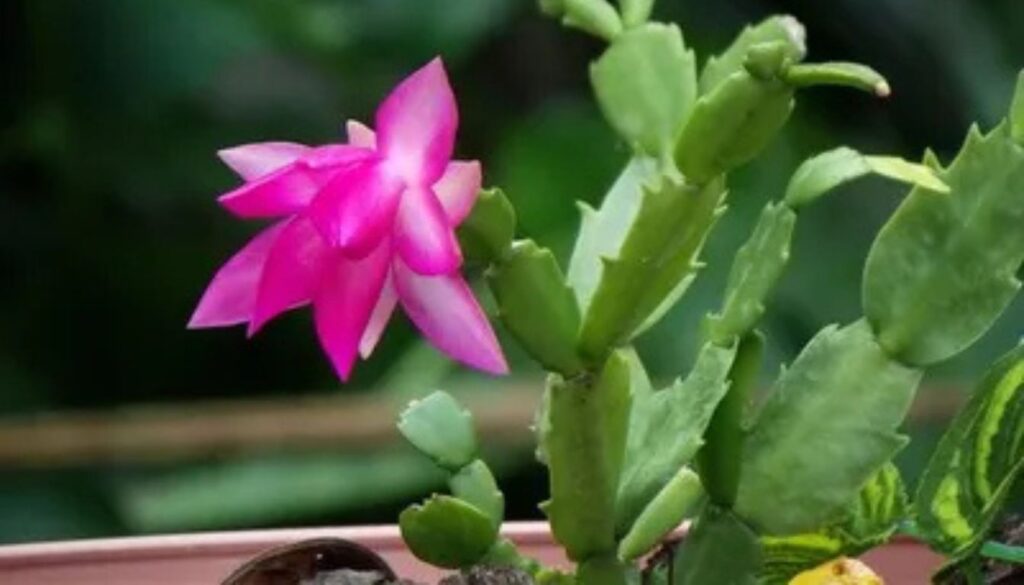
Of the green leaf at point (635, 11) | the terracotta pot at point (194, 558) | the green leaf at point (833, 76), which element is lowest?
the terracotta pot at point (194, 558)

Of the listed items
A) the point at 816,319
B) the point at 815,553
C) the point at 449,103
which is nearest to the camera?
the point at 449,103

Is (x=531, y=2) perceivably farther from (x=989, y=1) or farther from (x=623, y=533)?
(x=623, y=533)

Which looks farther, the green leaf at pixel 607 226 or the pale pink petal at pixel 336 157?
the green leaf at pixel 607 226

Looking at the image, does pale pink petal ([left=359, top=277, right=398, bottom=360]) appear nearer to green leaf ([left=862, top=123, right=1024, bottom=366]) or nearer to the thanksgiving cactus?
the thanksgiving cactus

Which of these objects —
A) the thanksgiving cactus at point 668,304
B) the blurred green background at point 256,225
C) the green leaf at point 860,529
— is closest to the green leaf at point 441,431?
the thanksgiving cactus at point 668,304

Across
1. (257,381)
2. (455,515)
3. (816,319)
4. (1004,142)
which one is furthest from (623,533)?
(257,381)

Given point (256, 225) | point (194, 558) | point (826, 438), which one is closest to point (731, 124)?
point (826, 438)

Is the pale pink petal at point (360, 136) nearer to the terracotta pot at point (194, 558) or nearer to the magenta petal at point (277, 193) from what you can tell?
the magenta petal at point (277, 193)
